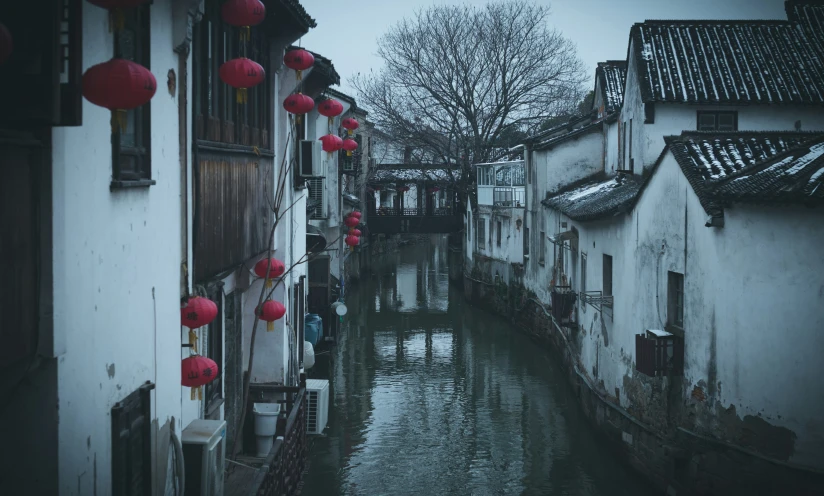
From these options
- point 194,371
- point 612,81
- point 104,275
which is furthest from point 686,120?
point 104,275

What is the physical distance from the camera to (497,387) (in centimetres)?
2292

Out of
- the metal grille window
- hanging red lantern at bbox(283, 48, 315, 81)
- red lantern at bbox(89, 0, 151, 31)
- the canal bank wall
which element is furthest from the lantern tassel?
the metal grille window

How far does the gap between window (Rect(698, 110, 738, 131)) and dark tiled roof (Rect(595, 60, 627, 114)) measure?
641cm

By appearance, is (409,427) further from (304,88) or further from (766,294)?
(766,294)

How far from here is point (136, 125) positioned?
23.8 ft

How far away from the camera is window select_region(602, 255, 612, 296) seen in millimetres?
19469

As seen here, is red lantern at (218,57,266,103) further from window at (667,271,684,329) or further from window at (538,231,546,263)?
window at (538,231,546,263)

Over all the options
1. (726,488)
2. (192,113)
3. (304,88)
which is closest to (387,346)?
(304,88)

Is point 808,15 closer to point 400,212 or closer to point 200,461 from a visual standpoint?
point 200,461

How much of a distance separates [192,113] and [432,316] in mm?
26854

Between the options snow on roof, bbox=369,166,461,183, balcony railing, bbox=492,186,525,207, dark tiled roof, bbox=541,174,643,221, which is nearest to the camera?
dark tiled roof, bbox=541,174,643,221

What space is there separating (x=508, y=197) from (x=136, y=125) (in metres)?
30.6

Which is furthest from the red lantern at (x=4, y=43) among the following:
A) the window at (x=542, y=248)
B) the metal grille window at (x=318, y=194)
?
the metal grille window at (x=318, y=194)

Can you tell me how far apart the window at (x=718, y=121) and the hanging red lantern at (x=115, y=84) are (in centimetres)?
2147
